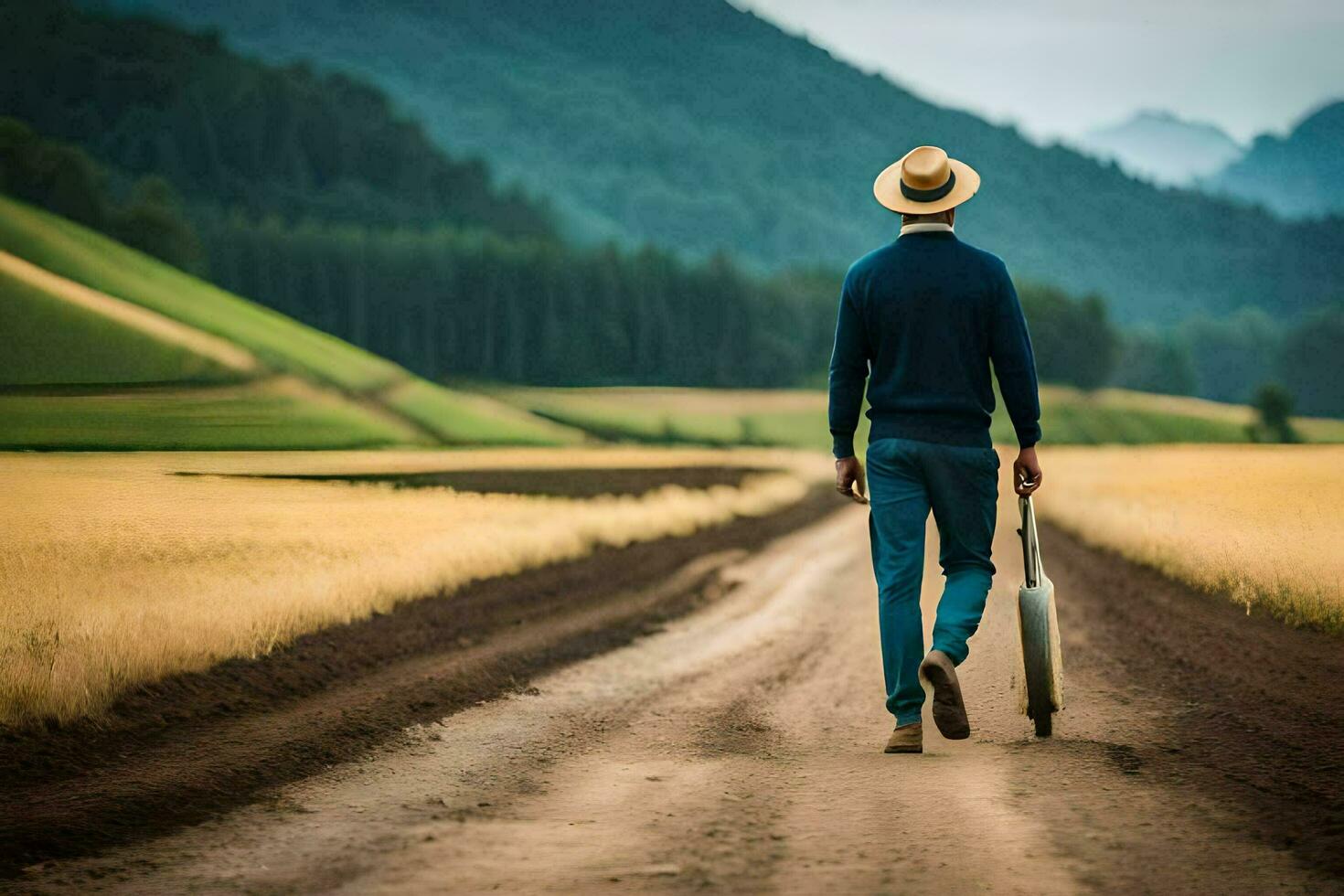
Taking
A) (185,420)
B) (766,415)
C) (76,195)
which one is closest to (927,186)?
(185,420)

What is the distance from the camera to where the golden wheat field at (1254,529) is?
1180 centimetres

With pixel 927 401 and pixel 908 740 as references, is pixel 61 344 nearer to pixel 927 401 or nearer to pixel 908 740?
pixel 927 401

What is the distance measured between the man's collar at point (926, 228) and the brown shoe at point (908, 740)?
227 cm

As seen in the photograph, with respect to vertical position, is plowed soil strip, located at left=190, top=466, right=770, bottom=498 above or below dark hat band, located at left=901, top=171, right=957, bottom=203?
below

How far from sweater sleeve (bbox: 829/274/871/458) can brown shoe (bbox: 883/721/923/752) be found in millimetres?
1284

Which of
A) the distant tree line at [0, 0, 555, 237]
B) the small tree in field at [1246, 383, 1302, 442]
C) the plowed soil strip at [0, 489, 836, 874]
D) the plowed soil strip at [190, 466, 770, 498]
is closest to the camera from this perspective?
the plowed soil strip at [0, 489, 836, 874]

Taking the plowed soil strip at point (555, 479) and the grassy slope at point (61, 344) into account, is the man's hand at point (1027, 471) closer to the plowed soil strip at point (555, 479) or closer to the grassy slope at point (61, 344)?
the plowed soil strip at point (555, 479)

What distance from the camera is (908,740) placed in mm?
5973

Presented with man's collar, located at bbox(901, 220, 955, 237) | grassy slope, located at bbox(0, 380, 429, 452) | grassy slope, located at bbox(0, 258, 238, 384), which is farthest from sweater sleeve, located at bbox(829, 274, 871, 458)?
grassy slope, located at bbox(0, 258, 238, 384)

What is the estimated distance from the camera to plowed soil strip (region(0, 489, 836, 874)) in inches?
199

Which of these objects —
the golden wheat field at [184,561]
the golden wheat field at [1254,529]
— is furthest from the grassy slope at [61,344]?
the golden wheat field at [1254,529]

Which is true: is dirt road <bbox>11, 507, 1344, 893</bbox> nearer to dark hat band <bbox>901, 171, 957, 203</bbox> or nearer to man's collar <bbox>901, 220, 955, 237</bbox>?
man's collar <bbox>901, 220, 955, 237</bbox>

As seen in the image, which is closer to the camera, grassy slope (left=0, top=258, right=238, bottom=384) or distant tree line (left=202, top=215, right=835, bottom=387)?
grassy slope (left=0, top=258, right=238, bottom=384)

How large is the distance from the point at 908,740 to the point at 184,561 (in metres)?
6.67
